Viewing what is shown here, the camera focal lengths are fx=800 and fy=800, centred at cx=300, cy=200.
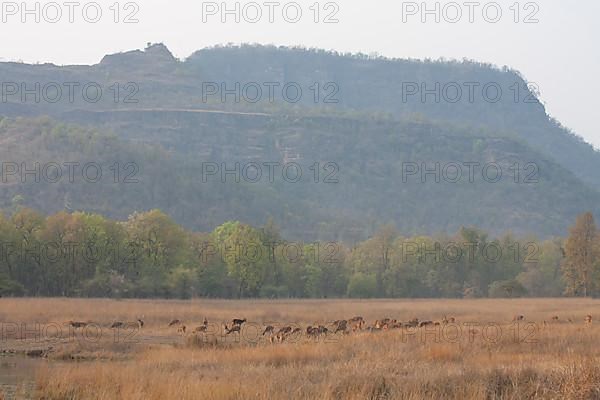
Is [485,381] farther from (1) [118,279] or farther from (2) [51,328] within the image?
(1) [118,279]

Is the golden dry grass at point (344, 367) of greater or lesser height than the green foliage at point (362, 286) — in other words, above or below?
above

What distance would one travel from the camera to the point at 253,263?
271 feet

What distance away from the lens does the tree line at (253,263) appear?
2813 inches

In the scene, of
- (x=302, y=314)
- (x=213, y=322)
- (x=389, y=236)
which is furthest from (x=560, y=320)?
(x=389, y=236)

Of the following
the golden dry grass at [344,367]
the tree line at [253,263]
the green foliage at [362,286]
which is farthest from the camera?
the green foliage at [362,286]

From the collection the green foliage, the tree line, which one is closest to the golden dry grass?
the tree line

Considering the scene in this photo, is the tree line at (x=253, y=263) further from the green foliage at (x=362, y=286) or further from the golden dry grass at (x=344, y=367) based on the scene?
the golden dry grass at (x=344, y=367)

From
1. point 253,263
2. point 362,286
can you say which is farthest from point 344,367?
point 362,286

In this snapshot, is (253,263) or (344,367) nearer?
(344,367)

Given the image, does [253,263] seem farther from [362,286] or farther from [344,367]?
[344,367]

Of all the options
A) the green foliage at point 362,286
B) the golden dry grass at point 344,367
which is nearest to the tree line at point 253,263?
the green foliage at point 362,286

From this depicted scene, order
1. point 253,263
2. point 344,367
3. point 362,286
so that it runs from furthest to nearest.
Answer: point 362,286 < point 253,263 < point 344,367

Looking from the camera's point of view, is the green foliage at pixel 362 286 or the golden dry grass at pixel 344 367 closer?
the golden dry grass at pixel 344 367

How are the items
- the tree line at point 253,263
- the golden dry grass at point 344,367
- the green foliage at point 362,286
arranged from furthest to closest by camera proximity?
the green foliage at point 362,286 < the tree line at point 253,263 < the golden dry grass at point 344,367
